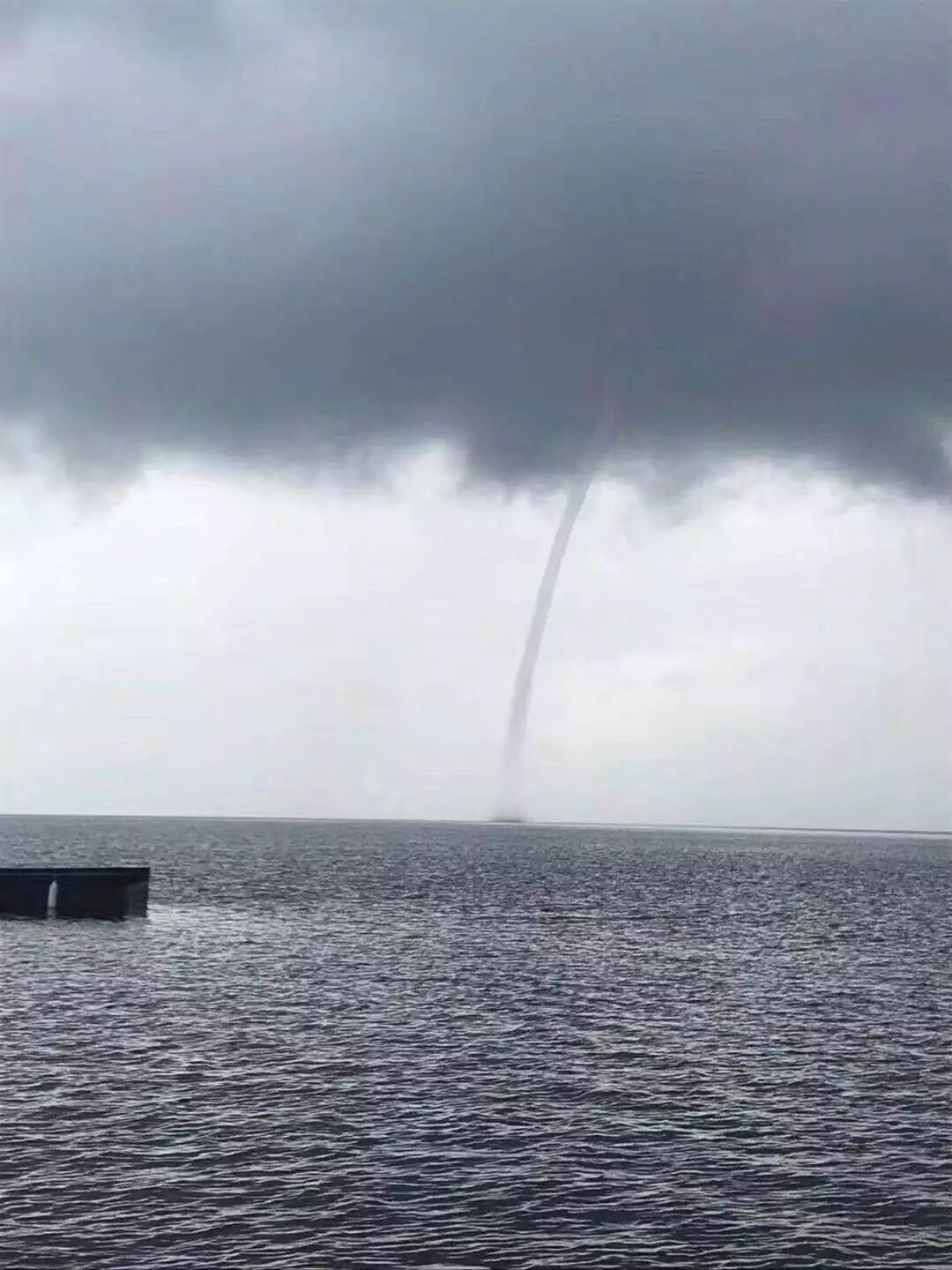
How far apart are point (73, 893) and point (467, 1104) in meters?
61.1

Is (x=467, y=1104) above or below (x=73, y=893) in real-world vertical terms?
below

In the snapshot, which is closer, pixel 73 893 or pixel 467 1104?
pixel 467 1104

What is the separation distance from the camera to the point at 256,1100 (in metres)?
35.3

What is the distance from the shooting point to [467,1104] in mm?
35531

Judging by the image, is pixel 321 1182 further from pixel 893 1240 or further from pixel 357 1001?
pixel 357 1001

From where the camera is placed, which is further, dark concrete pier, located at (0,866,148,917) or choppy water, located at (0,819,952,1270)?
dark concrete pier, located at (0,866,148,917)

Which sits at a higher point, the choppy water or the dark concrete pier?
the dark concrete pier

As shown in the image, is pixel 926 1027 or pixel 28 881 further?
pixel 28 881

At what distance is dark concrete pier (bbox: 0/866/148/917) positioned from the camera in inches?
3477

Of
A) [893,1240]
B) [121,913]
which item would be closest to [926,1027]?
[893,1240]

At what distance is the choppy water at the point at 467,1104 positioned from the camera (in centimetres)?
2520

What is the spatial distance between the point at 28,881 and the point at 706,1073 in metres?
62.8

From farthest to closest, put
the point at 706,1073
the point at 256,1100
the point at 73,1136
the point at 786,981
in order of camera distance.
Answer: the point at 786,981 → the point at 706,1073 → the point at 256,1100 → the point at 73,1136

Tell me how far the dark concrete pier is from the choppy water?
1157 centimetres
